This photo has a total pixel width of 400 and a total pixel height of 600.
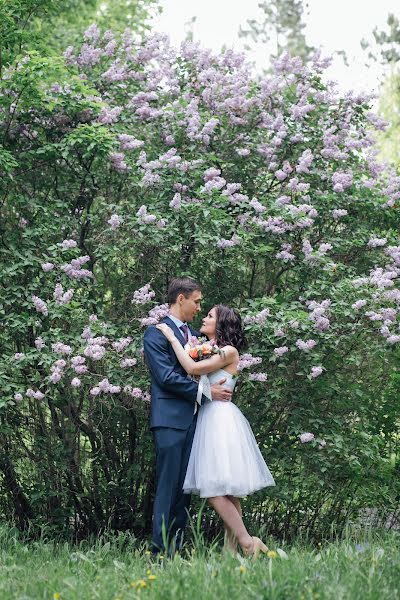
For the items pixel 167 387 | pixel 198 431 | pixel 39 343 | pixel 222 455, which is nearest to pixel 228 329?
pixel 167 387

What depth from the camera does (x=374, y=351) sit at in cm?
630

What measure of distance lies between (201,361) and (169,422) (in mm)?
415

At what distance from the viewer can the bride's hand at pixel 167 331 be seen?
5387mm

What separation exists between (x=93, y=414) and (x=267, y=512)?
1.54 m

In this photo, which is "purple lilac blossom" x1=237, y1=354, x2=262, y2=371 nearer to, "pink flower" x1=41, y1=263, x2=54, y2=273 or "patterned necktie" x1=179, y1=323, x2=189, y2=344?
"patterned necktie" x1=179, y1=323, x2=189, y2=344

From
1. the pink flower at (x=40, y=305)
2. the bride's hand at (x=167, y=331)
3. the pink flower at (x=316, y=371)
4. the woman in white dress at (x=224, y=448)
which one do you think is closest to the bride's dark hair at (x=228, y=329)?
the woman in white dress at (x=224, y=448)

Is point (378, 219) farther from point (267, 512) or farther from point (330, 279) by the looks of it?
point (267, 512)

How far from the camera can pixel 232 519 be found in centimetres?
520

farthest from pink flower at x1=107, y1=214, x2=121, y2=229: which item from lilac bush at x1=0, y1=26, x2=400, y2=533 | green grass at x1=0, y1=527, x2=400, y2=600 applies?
green grass at x1=0, y1=527, x2=400, y2=600

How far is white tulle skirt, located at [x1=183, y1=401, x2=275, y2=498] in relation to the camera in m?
5.17

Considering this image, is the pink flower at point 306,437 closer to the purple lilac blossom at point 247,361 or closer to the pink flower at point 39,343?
the purple lilac blossom at point 247,361

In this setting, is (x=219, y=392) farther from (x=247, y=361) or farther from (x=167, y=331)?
(x=167, y=331)

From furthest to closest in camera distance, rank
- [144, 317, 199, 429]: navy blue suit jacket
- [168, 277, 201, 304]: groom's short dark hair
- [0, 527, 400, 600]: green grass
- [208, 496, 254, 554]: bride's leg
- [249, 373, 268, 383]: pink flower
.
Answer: [249, 373, 268, 383]: pink flower → [168, 277, 201, 304]: groom's short dark hair → [144, 317, 199, 429]: navy blue suit jacket → [208, 496, 254, 554]: bride's leg → [0, 527, 400, 600]: green grass

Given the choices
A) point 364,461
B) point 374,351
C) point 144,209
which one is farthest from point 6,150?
point 364,461
